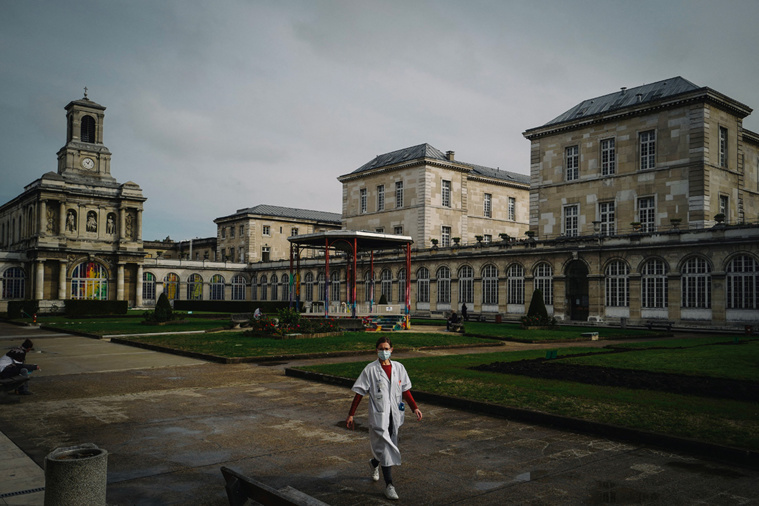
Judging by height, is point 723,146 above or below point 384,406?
above

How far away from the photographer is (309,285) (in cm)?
6444

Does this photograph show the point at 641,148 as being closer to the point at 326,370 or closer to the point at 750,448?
the point at 326,370

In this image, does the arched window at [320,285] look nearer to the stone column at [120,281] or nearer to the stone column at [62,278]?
the stone column at [120,281]

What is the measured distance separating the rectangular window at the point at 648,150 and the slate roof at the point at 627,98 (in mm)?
2277

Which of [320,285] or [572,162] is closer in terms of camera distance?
[572,162]

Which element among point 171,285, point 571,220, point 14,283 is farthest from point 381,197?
point 14,283

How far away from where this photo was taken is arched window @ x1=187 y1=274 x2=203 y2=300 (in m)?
72.1

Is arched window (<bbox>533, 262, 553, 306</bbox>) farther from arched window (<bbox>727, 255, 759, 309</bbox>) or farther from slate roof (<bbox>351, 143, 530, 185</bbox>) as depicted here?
slate roof (<bbox>351, 143, 530, 185</bbox>)

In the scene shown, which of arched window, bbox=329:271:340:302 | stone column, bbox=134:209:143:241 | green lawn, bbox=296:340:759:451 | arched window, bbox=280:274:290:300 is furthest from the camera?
stone column, bbox=134:209:143:241

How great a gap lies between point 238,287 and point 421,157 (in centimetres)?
3263

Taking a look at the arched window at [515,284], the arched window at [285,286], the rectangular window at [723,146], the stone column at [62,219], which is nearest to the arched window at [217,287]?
the arched window at [285,286]

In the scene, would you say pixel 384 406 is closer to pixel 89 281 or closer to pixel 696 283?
pixel 696 283

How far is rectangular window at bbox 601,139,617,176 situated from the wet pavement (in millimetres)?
35839

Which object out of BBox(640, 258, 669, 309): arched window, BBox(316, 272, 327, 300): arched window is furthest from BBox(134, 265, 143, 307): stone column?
BBox(640, 258, 669, 309): arched window
